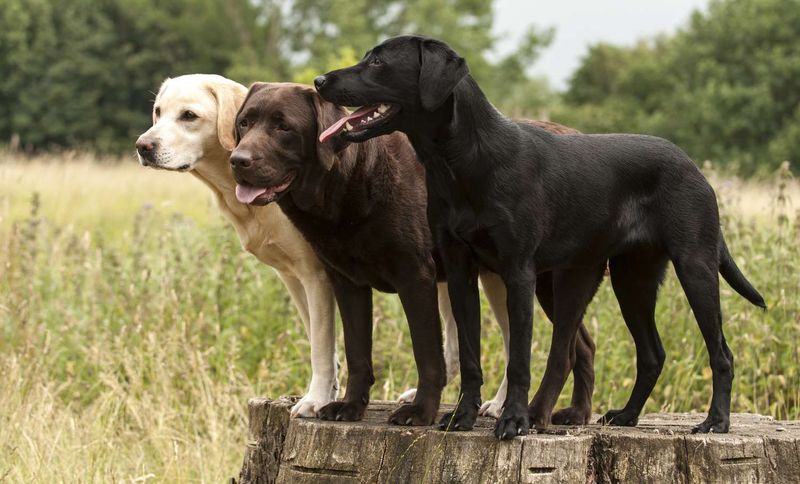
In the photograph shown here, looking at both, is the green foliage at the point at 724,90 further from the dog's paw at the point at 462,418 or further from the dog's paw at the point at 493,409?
the dog's paw at the point at 462,418

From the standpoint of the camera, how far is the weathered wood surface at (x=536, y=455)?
3.45 m

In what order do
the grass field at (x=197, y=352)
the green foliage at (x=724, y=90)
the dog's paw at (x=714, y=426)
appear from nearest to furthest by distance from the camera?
the dog's paw at (x=714, y=426) < the grass field at (x=197, y=352) < the green foliage at (x=724, y=90)

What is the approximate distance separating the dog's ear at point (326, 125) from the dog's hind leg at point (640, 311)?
46.8 inches

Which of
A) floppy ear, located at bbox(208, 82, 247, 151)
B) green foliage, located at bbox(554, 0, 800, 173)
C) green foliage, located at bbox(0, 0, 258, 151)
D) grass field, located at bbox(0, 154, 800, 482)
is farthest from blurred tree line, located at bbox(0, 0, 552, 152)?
floppy ear, located at bbox(208, 82, 247, 151)

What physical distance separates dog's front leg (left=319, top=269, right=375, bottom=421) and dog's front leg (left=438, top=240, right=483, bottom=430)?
52 centimetres

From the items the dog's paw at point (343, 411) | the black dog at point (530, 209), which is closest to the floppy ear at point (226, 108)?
the black dog at point (530, 209)

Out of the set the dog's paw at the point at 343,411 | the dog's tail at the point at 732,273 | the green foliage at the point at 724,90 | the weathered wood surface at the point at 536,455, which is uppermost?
the green foliage at the point at 724,90

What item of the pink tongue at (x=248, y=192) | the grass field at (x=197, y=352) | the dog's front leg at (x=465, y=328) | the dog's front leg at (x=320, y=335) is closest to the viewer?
the dog's front leg at (x=465, y=328)

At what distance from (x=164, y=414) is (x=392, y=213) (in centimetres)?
248

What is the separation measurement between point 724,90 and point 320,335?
32392 mm

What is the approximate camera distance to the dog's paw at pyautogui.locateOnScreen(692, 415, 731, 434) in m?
3.77

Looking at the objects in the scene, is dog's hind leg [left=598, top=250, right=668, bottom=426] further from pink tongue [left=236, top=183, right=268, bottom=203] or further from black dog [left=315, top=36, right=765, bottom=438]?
pink tongue [left=236, top=183, right=268, bottom=203]

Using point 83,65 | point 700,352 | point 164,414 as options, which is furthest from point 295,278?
point 83,65

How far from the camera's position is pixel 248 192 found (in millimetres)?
3691
